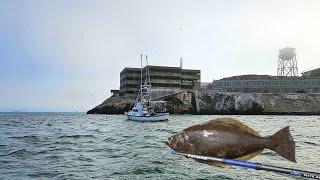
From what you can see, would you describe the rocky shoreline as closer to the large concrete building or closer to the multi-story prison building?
the multi-story prison building

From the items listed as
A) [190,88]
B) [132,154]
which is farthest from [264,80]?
[132,154]

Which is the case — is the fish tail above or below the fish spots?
below

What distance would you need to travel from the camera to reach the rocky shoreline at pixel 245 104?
146000 mm

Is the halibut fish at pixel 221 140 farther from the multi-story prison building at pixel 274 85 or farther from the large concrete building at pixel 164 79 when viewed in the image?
the multi-story prison building at pixel 274 85

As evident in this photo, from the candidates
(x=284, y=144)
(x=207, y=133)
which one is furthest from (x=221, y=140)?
(x=284, y=144)

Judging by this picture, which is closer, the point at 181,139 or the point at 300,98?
the point at 181,139

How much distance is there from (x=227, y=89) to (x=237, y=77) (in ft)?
23.0

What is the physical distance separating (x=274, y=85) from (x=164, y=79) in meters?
43.7

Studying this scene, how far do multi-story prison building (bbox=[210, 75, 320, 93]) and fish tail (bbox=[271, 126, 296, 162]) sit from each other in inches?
5998

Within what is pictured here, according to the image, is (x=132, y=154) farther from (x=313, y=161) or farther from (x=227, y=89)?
(x=227, y=89)

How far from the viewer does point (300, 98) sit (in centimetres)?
14625

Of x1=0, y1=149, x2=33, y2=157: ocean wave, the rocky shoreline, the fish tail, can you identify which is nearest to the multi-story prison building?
the rocky shoreline

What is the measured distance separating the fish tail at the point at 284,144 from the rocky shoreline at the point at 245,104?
464 feet

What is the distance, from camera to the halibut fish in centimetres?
505
